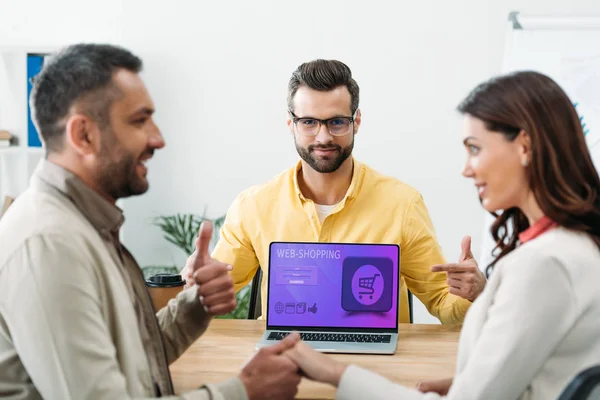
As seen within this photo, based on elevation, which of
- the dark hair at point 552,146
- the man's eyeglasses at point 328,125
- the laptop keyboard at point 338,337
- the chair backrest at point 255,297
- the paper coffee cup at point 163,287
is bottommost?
the chair backrest at point 255,297

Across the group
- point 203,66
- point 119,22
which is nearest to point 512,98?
point 203,66

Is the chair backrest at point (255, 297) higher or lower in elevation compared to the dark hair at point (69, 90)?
lower

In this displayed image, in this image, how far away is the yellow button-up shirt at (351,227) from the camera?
2.62 metres

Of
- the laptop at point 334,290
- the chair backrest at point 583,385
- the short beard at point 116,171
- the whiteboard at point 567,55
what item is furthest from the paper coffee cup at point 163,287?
the whiteboard at point 567,55

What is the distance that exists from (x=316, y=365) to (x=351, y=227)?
102 cm

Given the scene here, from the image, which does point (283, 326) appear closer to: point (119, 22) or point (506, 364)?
point (506, 364)

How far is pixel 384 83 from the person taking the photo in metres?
4.08

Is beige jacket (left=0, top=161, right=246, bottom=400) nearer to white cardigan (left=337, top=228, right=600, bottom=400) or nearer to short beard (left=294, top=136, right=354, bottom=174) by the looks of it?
white cardigan (left=337, top=228, right=600, bottom=400)

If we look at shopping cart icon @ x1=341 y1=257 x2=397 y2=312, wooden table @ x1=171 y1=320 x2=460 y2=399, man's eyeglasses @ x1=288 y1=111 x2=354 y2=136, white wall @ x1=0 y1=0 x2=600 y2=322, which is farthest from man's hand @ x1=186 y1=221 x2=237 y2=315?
white wall @ x1=0 y1=0 x2=600 y2=322

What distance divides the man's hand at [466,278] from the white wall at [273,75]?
1.83 meters

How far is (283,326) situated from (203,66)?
92.0 inches

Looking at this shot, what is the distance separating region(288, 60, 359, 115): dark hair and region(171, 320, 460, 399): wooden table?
32.8 inches

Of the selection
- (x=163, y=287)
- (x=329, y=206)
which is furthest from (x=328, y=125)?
(x=163, y=287)

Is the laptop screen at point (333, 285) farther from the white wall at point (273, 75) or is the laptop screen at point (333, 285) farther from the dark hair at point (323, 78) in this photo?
the white wall at point (273, 75)
